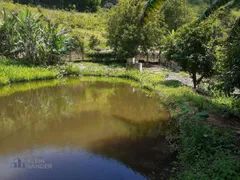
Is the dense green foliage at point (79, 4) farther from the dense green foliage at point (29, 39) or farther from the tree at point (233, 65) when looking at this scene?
the tree at point (233, 65)

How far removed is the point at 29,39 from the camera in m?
22.6

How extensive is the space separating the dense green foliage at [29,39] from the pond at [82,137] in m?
8.36

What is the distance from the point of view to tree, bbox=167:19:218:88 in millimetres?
14930

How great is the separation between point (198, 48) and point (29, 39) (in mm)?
13967

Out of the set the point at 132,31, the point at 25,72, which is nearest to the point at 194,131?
the point at 25,72

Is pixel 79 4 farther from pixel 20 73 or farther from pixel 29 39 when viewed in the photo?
pixel 20 73

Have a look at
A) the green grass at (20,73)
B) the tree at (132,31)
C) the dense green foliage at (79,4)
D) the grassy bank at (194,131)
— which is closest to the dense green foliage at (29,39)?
the green grass at (20,73)

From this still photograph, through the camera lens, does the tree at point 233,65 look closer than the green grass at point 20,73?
Yes

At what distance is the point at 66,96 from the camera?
1567 centimetres

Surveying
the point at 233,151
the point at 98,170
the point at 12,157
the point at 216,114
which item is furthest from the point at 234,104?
the point at 12,157

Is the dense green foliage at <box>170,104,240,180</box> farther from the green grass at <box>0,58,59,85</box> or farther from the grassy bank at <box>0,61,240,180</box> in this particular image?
the green grass at <box>0,58,59,85</box>

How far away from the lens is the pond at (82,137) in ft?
23.2

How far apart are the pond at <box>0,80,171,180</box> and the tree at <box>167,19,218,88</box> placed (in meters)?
2.94

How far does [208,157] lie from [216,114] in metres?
4.07
